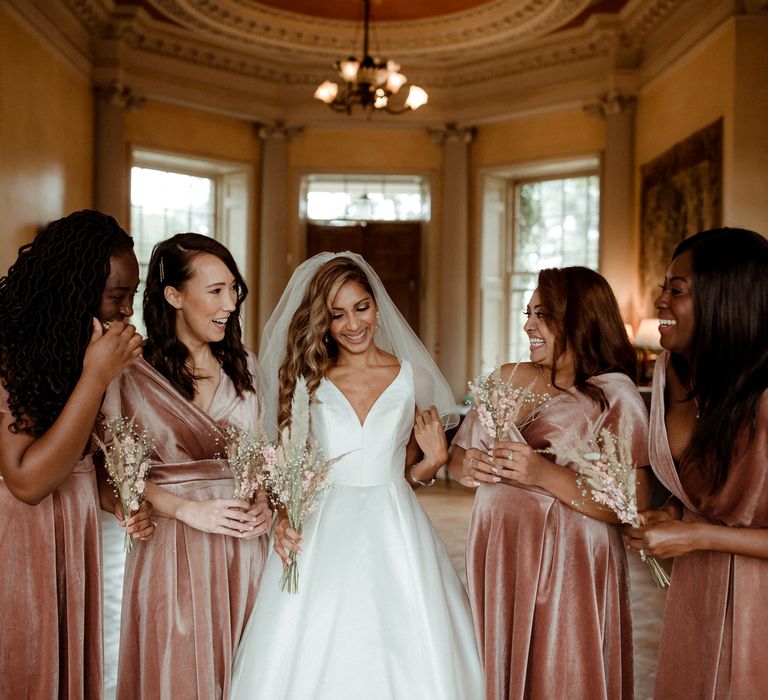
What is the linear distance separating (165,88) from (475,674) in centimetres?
811

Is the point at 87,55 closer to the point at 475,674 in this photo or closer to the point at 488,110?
the point at 488,110

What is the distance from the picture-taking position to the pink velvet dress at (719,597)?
2096 millimetres

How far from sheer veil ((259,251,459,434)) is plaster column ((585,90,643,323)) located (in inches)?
234

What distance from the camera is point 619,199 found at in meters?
8.85

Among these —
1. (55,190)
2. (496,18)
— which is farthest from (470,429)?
(496,18)

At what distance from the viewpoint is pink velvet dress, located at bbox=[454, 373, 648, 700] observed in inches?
103

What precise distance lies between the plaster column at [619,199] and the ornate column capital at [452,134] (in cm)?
171

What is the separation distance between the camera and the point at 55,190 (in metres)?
7.74

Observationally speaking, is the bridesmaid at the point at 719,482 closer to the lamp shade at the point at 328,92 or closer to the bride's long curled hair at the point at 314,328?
the bride's long curled hair at the point at 314,328

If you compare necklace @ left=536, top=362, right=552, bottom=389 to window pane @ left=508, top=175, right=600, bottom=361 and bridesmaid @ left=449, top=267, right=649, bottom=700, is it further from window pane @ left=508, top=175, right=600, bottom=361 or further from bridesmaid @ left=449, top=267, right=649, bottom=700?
window pane @ left=508, top=175, right=600, bottom=361

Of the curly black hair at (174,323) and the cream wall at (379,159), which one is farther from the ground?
the cream wall at (379,159)

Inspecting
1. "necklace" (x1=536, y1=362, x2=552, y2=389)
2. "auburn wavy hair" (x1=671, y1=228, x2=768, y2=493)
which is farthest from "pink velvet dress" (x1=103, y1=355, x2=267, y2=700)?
"auburn wavy hair" (x1=671, y1=228, x2=768, y2=493)

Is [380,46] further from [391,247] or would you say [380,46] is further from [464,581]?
[464,581]

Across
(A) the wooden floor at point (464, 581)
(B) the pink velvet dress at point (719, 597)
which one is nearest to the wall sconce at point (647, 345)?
(A) the wooden floor at point (464, 581)
